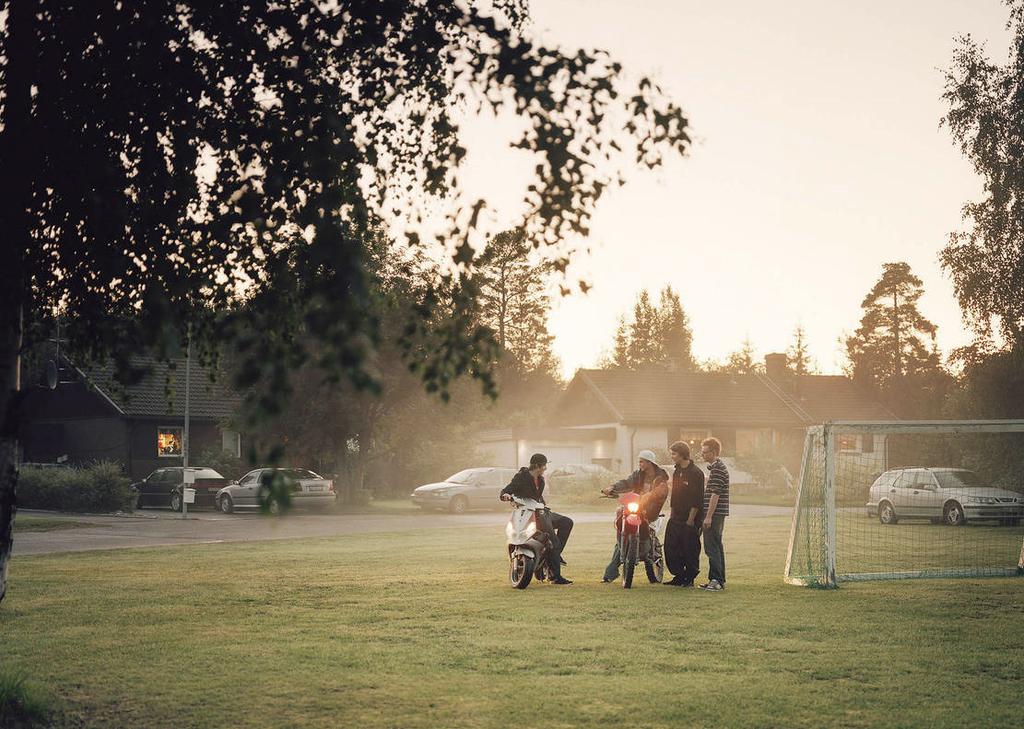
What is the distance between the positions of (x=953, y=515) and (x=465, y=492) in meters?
16.3

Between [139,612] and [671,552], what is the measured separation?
661 cm

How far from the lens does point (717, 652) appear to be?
945 cm

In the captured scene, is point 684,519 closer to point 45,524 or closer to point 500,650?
point 500,650

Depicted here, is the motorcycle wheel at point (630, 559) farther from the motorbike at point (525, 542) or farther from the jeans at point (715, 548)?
the motorbike at point (525, 542)

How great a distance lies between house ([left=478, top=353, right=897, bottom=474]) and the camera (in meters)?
59.3

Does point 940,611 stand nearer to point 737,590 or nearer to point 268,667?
point 737,590

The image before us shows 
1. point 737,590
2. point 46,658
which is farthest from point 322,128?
point 737,590

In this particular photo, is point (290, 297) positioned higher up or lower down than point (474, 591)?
higher up

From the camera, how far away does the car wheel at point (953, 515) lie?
88.5 feet

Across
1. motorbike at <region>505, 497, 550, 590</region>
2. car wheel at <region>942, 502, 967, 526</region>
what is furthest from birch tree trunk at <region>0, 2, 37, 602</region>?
car wheel at <region>942, 502, 967, 526</region>

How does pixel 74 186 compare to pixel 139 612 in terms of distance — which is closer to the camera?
pixel 74 186

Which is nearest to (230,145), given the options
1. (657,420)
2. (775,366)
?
(657,420)

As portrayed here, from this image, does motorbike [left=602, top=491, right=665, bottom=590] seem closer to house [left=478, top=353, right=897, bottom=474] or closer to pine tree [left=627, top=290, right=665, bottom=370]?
house [left=478, top=353, right=897, bottom=474]

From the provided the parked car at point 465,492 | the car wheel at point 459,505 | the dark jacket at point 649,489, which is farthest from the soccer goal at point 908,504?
the car wheel at point 459,505
